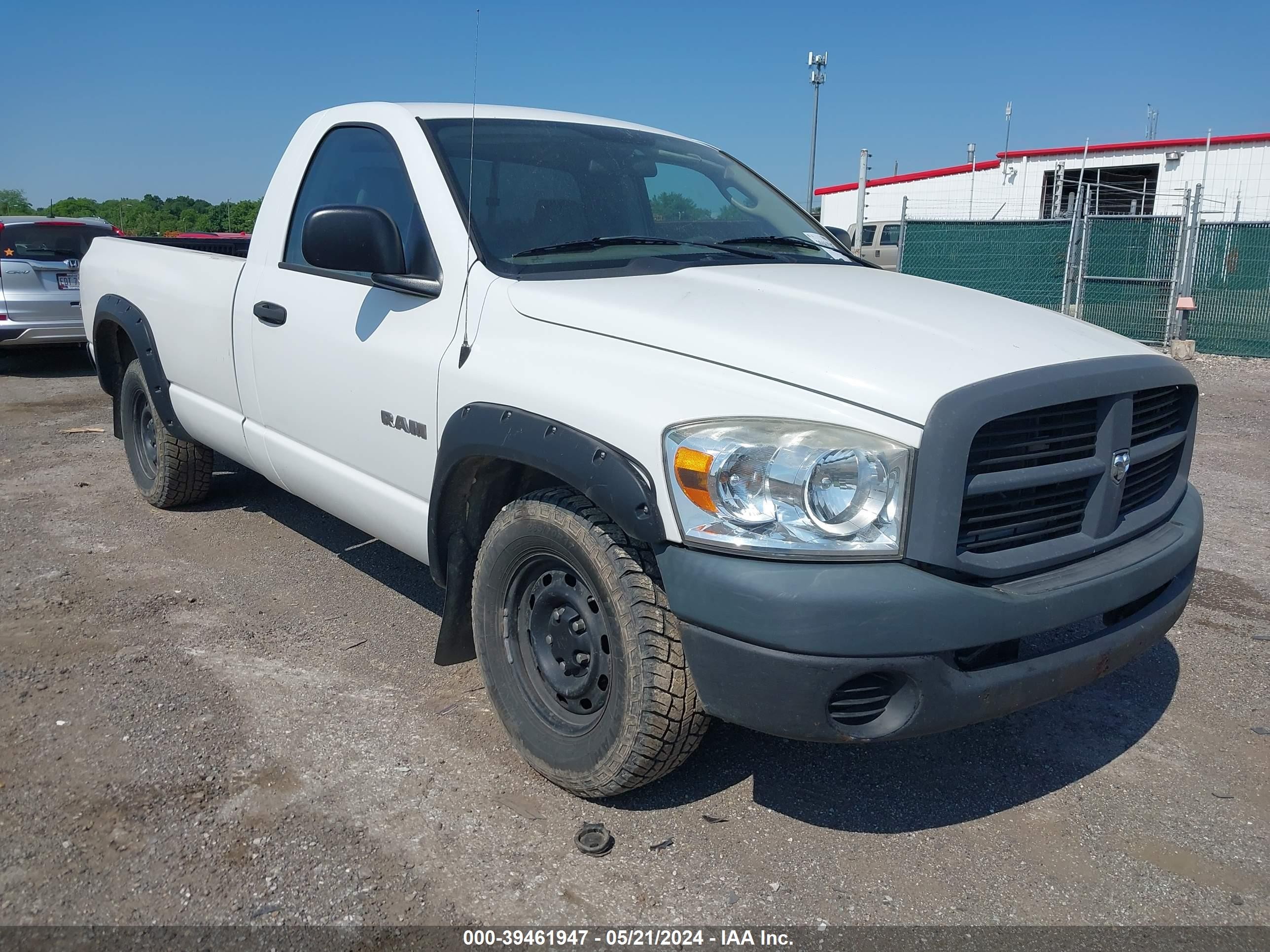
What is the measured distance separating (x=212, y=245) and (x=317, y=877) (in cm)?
522

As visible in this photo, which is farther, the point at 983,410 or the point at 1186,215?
the point at 1186,215

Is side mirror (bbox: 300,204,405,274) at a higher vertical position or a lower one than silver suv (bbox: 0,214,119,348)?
higher

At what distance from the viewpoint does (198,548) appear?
5227mm

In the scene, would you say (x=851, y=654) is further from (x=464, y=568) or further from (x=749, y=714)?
(x=464, y=568)

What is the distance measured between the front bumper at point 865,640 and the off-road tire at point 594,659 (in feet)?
0.41

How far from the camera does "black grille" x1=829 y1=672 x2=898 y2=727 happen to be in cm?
244

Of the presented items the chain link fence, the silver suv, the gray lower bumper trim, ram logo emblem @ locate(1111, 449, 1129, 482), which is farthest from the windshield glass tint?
the chain link fence

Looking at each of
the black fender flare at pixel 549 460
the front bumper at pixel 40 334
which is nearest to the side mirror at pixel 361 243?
the black fender flare at pixel 549 460

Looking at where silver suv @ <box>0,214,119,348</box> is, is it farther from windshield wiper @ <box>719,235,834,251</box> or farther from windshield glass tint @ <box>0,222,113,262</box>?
windshield wiper @ <box>719,235,834,251</box>

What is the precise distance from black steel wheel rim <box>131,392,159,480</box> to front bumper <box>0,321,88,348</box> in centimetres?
505

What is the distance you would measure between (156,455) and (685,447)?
4277 millimetres

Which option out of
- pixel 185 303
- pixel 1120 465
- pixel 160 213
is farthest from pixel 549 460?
pixel 160 213

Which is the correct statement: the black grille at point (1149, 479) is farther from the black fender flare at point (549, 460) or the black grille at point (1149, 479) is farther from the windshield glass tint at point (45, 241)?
the windshield glass tint at point (45, 241)

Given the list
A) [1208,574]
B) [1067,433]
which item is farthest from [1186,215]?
[1067,433]
